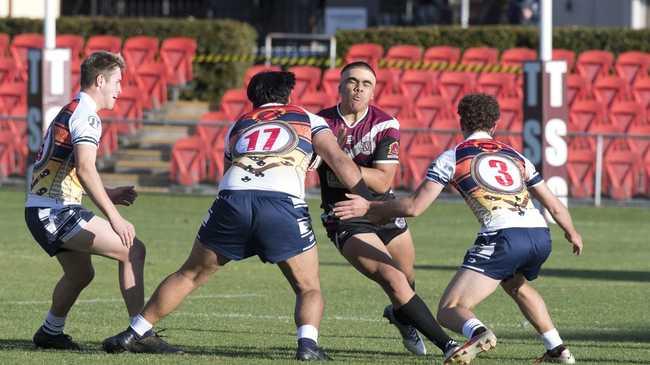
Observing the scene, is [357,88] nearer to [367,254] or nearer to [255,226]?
[367,254]

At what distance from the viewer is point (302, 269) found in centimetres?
883

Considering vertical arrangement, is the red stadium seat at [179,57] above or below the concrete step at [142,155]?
above

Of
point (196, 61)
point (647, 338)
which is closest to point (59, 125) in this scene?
point (647, 338)

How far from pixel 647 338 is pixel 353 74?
9.46 feet

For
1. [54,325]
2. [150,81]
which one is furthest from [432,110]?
[54,325]

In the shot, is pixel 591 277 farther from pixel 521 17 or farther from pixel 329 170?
pixel 521 17

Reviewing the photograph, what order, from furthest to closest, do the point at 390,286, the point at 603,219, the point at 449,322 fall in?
the point at 603,219 → the point at 390,286 → the point at 449,322

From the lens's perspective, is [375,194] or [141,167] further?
[141,167]

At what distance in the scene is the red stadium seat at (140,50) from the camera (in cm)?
2728

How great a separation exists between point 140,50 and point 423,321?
19.1m

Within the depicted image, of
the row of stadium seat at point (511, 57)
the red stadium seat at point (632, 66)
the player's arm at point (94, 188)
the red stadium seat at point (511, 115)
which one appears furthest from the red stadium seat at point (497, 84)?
the player's arm at point (94, 188)

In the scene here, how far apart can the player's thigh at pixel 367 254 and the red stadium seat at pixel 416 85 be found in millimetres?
15709

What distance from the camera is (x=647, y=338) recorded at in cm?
1062

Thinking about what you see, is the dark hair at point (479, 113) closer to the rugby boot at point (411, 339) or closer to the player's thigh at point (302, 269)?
the player's thigh at point (302, 269)
